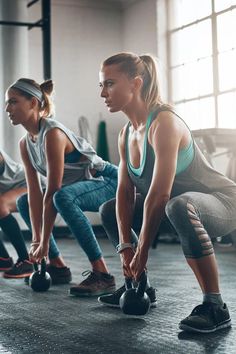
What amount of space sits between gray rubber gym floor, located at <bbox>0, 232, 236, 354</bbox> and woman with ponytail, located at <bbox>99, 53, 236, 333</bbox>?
14 centimetres

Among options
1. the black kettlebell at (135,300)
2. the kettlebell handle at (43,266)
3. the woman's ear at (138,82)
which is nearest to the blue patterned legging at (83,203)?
the kettlebell handle at (43,266)

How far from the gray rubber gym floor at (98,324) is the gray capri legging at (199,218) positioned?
279mm

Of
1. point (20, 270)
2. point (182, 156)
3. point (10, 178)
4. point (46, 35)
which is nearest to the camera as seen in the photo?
point (182, 156)

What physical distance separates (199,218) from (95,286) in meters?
0.95

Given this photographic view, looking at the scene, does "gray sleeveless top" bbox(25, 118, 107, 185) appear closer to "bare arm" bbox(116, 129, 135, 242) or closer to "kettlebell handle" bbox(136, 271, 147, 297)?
"bare arm" bbox(116, 129, 135, 242)

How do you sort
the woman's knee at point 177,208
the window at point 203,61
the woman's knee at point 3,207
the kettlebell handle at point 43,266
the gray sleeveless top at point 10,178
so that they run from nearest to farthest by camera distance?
1. the woman's knee at point 177,208
2. the kettlebell handle at point 43,266
3. the woman's knee at point 3,207
4. the gray sleeveless top at point 10,178
5. the window at point 203,61

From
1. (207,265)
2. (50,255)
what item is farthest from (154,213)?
(50,255)

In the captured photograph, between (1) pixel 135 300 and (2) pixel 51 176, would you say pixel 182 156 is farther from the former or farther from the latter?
(2) pixel 51 176

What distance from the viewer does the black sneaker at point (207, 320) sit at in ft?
6.40

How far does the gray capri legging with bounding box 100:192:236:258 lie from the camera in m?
1.94

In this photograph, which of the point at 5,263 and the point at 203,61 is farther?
the point at 203,61

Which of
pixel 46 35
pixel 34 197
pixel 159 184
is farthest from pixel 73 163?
pixel 46 35

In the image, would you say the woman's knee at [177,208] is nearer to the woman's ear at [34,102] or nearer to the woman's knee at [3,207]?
the woman's ear at [34,102]

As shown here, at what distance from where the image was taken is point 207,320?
1.96 metres
